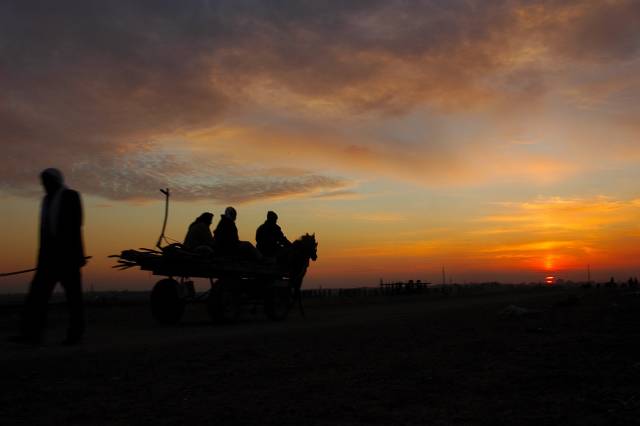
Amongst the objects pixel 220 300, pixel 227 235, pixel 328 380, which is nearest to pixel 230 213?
pixel 227 235

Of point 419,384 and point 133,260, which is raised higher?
point 133,260

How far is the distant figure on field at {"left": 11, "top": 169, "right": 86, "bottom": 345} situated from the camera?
31.6 ft

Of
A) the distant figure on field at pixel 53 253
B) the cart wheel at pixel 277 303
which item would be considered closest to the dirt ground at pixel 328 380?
the distant figure on field at pixel 53 253

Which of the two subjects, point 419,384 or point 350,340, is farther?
point 350,340

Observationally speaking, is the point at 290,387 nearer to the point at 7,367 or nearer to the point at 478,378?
the point at 478,378

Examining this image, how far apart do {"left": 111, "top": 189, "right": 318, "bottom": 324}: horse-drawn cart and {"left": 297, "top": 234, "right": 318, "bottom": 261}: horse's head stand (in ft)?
0.51

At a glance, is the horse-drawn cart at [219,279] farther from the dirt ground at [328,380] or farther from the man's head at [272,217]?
the dirt ground at [328,380]

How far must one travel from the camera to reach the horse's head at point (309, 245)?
18.4 metres

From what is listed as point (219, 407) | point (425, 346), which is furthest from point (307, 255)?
point (219, 407)

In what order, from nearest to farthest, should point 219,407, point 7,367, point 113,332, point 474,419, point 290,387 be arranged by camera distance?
1. point 474,419
2. point 219,407
3. point 290,387
4. point 7,367
5. point 113,332

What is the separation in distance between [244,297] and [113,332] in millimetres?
4209

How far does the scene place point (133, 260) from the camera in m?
14.0

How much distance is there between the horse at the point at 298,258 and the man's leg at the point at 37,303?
28.0ft

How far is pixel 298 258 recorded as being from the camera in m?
18.1
